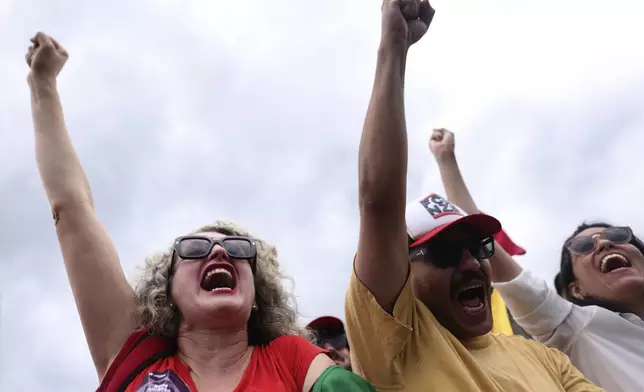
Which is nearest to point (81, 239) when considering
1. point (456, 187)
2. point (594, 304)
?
point (456, 187)

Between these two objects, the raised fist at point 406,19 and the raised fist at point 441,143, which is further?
the raised fist at point 441,143

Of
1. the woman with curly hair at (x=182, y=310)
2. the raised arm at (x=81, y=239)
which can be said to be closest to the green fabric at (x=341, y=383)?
the woman with curly hair at (x=182, y=310)

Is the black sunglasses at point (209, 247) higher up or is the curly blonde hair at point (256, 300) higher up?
the black sunglasses at point (209, 247)

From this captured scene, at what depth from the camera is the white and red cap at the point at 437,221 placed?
2.93 metres

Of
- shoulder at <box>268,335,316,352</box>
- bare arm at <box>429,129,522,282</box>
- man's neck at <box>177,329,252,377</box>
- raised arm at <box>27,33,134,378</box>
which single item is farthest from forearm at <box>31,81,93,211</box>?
bare arm at <box>429,129,522,282</box>

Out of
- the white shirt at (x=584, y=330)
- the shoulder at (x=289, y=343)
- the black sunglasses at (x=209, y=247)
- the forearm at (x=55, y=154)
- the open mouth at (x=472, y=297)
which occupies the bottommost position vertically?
the white shirt at (x=584, y=330)

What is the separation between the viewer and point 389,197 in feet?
7.93

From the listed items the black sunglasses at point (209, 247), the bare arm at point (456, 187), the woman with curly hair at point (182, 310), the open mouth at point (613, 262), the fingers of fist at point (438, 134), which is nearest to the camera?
the woman with curly hair at point (182, 310)

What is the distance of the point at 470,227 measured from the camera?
3020 millimetres

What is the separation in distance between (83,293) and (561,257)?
3.09 m

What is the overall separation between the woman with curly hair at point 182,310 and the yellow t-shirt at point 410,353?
0.11 metres

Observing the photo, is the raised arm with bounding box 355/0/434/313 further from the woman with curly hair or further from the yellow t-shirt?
the woman with curly hair

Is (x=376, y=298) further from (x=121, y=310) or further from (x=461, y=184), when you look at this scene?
(x=461, y=184)

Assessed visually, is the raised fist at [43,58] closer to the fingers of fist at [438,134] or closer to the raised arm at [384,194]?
the raised arm at [384,194]
